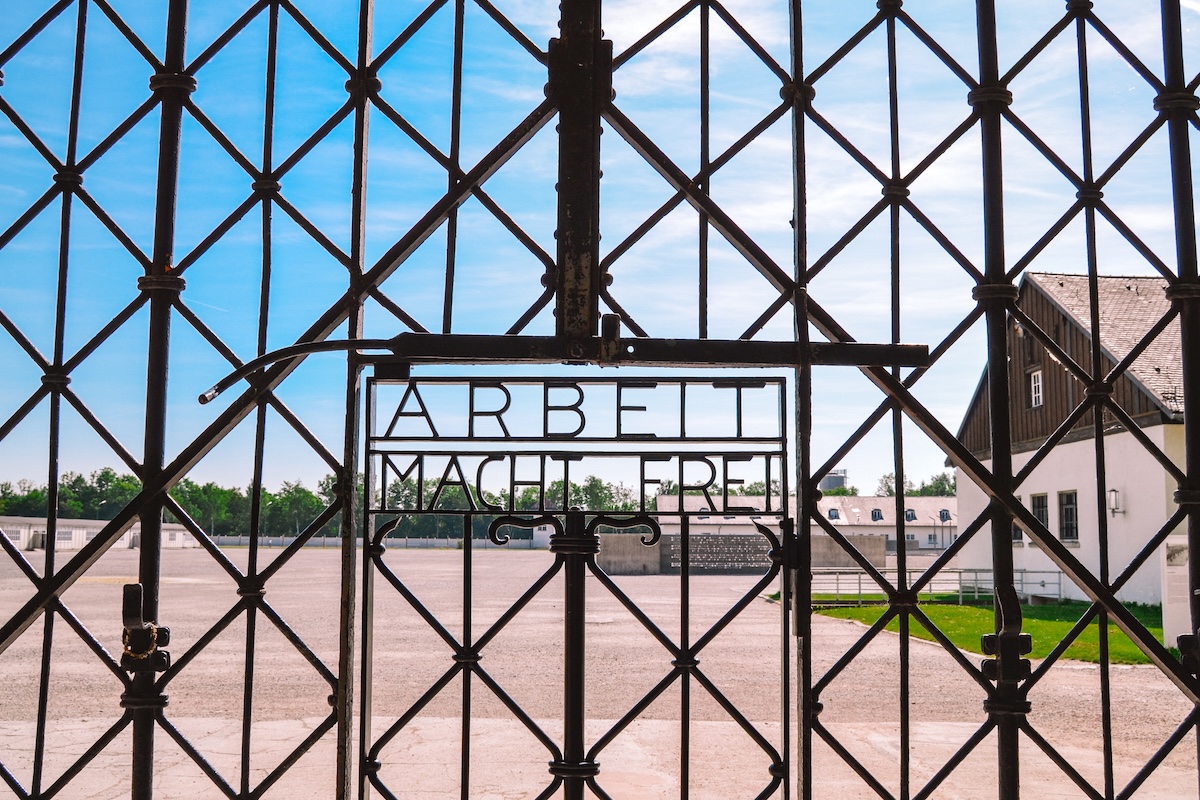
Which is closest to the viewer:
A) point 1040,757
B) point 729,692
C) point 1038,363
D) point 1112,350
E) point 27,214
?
point 27,214

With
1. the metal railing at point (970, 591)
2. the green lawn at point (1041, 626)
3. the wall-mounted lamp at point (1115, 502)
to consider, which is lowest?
the metal railing at point (970, 591)

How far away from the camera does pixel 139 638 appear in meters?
2.47

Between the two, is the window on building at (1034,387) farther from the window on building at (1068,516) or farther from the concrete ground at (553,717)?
the concrete ground at (553,717)

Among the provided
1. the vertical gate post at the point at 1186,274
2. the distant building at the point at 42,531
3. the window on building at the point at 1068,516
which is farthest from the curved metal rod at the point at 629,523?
the distant building at the point at 42,531

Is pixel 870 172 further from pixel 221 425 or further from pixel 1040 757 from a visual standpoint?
pixel 1040 757

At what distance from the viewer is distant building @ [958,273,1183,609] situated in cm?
1834

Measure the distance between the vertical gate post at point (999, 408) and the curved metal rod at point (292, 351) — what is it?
172 cm

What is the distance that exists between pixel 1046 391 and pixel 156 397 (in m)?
23.2

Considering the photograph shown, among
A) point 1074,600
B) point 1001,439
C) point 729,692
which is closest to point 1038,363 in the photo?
point 1074,600

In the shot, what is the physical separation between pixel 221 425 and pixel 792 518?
5.43 ft

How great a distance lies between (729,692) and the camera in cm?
941

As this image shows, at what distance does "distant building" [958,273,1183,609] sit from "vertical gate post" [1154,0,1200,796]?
14.0m

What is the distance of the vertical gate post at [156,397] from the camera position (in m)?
2.51

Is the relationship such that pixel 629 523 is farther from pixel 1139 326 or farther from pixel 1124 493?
pixel 1124 493
